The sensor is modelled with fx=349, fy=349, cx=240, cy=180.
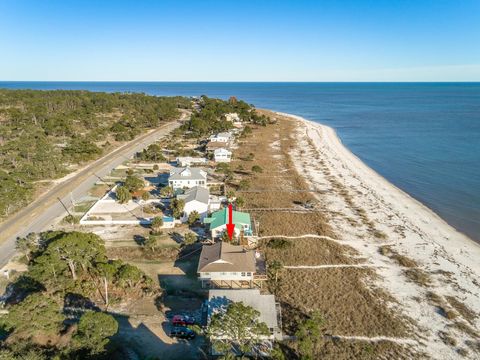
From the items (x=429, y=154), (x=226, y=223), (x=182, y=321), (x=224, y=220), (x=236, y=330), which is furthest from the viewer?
(x=429, y=154)

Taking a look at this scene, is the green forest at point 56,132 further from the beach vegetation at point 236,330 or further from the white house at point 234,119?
the beach vegetation at point 236,330

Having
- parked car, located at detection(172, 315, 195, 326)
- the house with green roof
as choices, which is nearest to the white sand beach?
the house with green roof

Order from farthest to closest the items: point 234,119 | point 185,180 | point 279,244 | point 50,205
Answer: point 234,119, point 185,180, point 50,205, point 279,244

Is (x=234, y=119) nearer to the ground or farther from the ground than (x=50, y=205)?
farther from the ground

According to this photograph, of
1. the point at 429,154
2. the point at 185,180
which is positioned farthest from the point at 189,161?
the point at 429,154

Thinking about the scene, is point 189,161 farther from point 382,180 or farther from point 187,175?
point 382,180

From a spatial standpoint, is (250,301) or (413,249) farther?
(413,249)

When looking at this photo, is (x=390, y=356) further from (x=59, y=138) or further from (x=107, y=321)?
(x=59, y=138)
